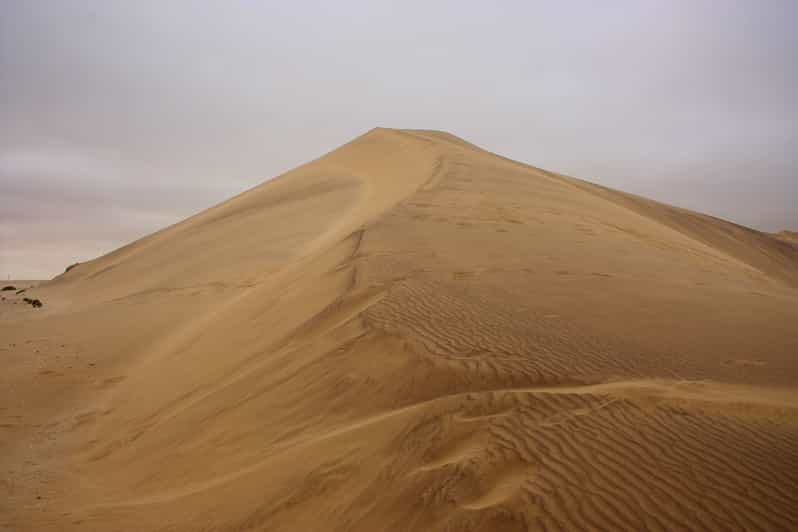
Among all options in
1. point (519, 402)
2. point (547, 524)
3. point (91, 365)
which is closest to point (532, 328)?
point (519, 402)

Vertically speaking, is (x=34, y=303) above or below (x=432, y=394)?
above

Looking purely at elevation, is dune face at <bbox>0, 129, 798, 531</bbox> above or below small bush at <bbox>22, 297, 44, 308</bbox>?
below

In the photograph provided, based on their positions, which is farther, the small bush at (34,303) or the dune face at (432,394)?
the small bush at (34,303)

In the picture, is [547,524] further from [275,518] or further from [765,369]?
[765,369]

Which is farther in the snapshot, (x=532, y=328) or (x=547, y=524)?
(x=532, y=328)

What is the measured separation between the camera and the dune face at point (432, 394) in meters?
3.81

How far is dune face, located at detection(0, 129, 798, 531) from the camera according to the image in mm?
3811

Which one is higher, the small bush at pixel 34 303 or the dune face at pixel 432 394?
the small bush at pixel 34 303

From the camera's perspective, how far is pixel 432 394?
5430mm

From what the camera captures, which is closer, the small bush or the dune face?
the dune face

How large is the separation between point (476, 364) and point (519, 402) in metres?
1.00

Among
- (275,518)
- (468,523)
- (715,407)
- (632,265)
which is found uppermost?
(632,265)

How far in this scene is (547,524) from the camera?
11.0ft

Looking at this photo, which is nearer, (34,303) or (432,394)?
(432,394)
